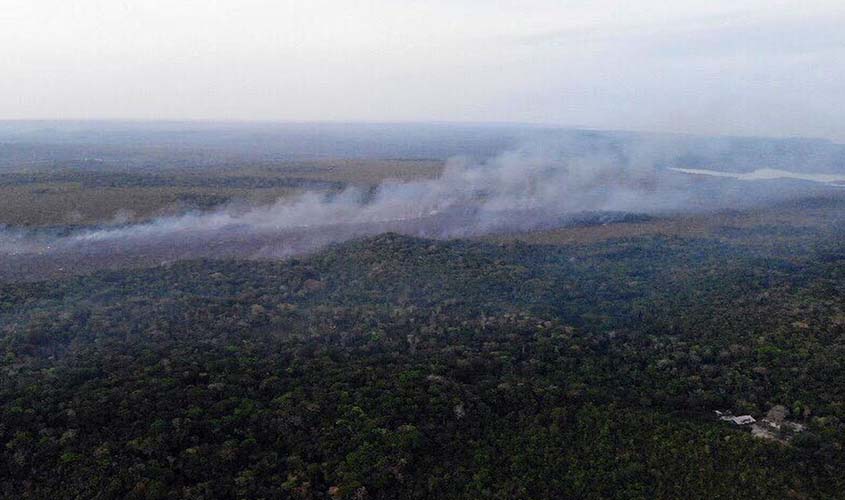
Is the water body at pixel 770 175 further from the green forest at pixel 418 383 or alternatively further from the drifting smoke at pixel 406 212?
the green forest at pixel 418 383

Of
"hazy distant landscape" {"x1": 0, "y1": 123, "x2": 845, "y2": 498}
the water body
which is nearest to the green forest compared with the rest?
"hazy distant landscape" {"x1": 0, "y1": 123, "x2": 845, "y2": 498}

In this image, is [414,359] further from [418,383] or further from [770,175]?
[770,175]

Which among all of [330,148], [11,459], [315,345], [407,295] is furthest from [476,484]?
[330,148]

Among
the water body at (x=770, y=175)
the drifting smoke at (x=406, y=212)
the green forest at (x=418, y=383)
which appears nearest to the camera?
the green forest at (x=418, y=383)

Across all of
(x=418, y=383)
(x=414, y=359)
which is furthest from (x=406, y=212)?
(x=418, y=383)

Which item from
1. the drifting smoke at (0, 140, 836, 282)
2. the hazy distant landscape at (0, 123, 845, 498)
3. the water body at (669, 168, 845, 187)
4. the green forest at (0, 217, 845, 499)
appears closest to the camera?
the green forest at (0, 217, 845, 499)

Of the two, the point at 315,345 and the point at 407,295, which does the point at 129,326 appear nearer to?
the point at 315,345

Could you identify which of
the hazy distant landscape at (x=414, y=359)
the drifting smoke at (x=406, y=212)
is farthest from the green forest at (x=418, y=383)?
the drifting smoke at (x=406, y=212)

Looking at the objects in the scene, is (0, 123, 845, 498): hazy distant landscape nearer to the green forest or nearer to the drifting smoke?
the green forest
